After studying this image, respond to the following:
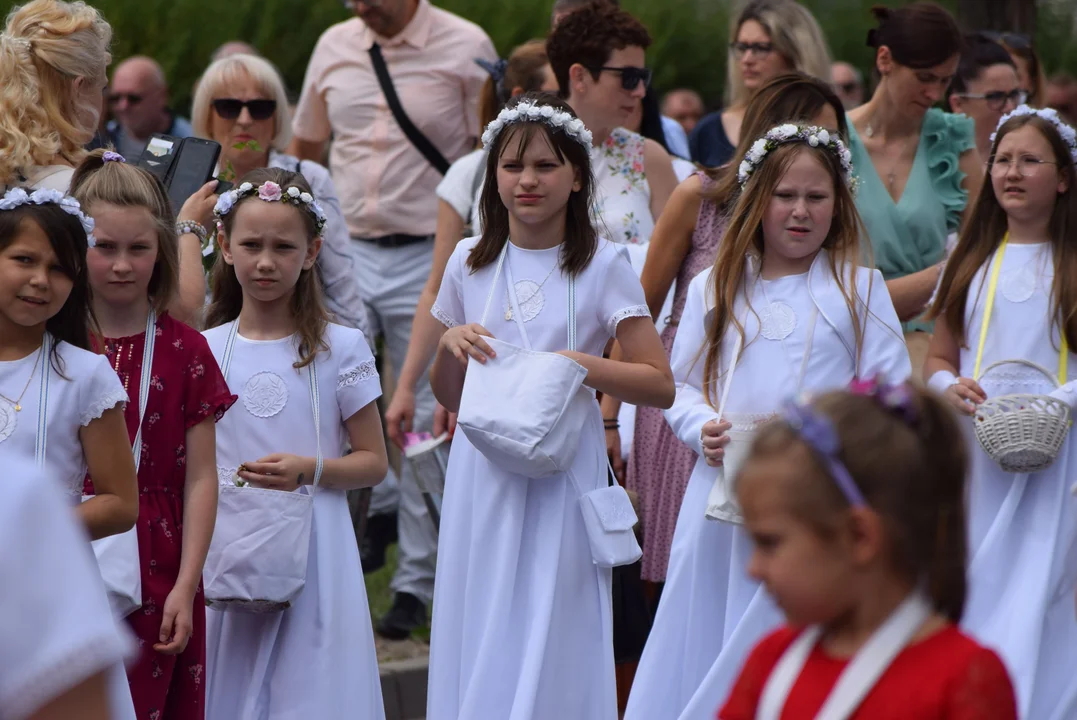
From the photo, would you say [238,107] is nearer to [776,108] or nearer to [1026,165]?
[776,108]

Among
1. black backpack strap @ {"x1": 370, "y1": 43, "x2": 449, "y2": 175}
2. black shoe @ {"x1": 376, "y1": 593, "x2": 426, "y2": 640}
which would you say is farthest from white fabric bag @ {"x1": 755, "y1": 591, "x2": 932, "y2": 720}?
black backpack strap @ {"x1": 370, "y1": 43, "x2": 449, "y2": 175}

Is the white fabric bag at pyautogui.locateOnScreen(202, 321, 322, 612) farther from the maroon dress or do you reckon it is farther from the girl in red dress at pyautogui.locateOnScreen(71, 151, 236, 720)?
the maroon dress

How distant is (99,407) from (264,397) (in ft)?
3.34

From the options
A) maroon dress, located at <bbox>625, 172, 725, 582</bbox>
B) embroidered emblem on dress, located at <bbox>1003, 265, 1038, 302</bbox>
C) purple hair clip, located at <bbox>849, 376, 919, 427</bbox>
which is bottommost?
maroon dress, located at <bbox>625, 172, 725, 582</bbox>

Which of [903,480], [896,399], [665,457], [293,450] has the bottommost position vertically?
[665,457]

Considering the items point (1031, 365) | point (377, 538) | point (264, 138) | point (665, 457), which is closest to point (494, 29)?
point (377, 538)

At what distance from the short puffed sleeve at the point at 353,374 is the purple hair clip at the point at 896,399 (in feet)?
8.46

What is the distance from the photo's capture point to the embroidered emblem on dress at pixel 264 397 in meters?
4.88

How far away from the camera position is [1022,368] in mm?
5422

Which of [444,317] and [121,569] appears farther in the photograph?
[444,317]

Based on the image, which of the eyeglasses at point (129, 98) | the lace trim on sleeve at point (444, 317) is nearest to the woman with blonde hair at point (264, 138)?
the lace trim on sleeve at point (444, 317)

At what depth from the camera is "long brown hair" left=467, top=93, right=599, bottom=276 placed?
16.4ft

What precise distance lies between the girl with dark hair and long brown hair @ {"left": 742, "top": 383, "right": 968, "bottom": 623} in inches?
149

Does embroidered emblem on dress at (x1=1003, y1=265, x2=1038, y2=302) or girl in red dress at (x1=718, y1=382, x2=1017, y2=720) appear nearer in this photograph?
girl in red dress at (x1=718, y1=382, x2=1017, y2=720)
